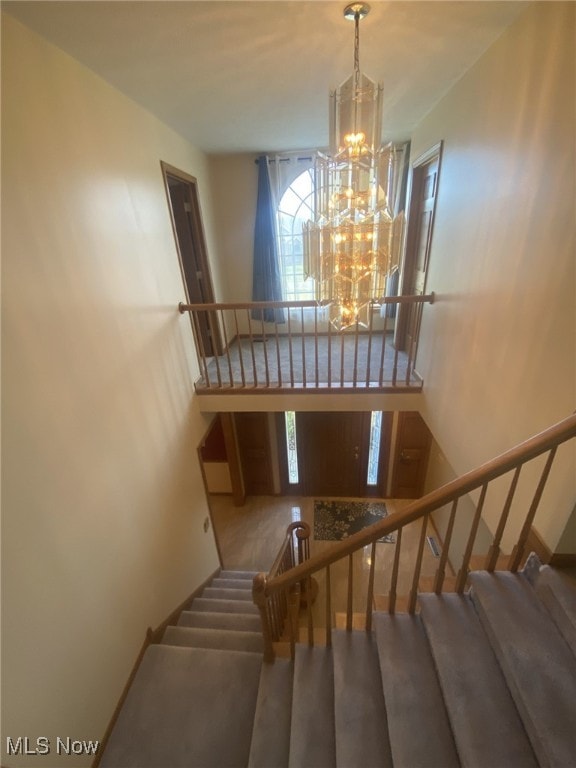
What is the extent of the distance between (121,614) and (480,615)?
2.10 metres

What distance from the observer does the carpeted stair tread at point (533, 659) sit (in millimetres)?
1216

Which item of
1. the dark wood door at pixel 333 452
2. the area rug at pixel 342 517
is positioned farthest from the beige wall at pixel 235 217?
the area rug at pixel 342 517

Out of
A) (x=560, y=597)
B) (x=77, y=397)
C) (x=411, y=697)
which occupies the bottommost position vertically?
(x=411, y=697)

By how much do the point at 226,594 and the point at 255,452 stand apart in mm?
2106

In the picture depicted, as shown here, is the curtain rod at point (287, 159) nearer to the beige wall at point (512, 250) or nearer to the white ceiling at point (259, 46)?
the white ceiling at point (259, 46)

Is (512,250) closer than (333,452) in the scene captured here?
Yes

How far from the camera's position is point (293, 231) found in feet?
15.3

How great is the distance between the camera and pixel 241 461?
17.4 feet

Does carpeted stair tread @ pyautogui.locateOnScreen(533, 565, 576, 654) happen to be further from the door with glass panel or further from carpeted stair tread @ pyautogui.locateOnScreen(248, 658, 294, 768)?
the door with glass panel

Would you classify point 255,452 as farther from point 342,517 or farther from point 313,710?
point 313,710

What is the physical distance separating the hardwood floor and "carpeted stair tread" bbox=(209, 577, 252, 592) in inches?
21.9

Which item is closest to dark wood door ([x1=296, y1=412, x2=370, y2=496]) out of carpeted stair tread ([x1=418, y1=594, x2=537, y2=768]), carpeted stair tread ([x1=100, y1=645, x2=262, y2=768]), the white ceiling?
carpeted stair tread ([x1=100, y1=645, x2=262, y2=768])

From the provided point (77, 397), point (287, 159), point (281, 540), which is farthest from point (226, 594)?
point (287, 159)

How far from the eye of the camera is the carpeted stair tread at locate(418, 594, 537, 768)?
1.26m
